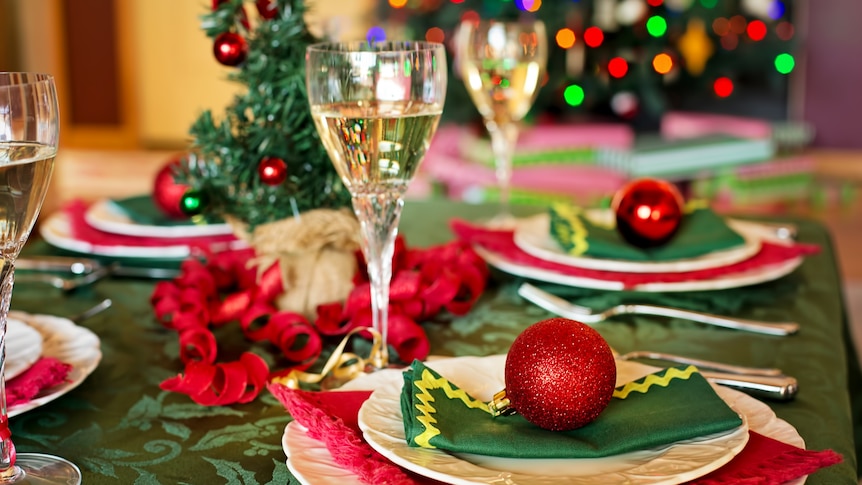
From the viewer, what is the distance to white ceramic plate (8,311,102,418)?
2.37ft

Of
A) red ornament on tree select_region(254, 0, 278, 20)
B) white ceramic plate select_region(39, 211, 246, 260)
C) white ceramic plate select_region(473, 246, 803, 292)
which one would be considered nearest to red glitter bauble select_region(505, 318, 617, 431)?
A: white ceramic plate select_region(473, 246, 803, 292)

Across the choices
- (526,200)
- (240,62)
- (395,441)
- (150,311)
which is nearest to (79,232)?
(150,311)

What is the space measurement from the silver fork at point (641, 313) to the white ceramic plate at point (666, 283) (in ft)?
0.10

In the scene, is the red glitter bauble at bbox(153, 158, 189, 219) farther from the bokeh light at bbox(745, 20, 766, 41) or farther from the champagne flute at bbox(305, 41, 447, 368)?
the bokeh light at bbox(745, 20, 766, 41)

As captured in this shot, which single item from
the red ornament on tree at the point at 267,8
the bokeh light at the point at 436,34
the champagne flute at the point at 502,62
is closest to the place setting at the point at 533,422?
the red ornament on tree at the point at 267,8

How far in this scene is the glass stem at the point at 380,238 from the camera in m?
0.82

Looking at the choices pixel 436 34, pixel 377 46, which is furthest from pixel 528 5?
pixel 377 46

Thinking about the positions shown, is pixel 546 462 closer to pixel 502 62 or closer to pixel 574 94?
pixel 502 62

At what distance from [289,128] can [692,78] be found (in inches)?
124

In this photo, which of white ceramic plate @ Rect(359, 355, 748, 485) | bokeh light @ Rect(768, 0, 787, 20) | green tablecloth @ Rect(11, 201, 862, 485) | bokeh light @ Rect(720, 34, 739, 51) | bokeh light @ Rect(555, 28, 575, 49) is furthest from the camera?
bokeh light @ Rect(768, 0, 787, 20)

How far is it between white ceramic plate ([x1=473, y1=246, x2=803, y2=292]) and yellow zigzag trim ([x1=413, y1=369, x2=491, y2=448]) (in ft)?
1.33

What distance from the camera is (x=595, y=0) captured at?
12.8 feet

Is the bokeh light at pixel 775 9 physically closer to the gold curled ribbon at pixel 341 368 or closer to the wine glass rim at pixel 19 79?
the gold curled ribbon at pixel 341 368

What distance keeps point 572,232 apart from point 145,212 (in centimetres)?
59
